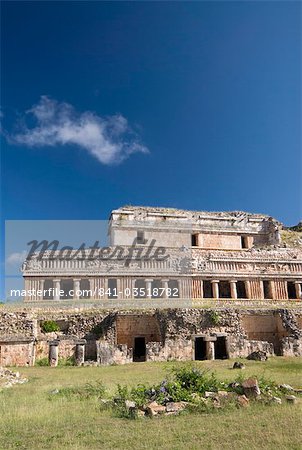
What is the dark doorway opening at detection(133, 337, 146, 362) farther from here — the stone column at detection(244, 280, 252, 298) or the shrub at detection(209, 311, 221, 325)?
the stone column at detection(244, 280, 252, 298)

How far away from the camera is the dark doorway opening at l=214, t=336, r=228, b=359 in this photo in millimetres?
19516

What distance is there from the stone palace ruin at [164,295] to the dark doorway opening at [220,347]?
62 mm

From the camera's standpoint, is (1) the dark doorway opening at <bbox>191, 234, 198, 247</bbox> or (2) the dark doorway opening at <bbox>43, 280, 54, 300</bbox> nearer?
(2) the dark doorway opening at <bbox>43, 280, 54, 300</bbox>

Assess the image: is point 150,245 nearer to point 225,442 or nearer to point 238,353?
point 238,353

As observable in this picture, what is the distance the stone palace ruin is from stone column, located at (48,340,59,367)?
0.05m

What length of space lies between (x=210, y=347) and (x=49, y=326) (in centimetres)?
854

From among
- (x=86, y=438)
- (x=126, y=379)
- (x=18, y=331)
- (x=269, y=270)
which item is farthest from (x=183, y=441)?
(x=269, y=270)

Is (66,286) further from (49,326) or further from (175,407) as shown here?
(175,407)

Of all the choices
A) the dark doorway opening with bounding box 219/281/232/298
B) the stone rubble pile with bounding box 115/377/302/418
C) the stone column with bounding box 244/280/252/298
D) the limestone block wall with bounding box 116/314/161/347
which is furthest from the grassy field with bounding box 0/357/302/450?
the dark doorway opening with bounding box 219/281/232/298

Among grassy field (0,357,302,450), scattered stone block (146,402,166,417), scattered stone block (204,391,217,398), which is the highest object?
scattered stone block (204,391,217,398)

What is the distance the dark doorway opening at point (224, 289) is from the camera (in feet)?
90.5

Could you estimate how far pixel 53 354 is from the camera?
18.0 meters

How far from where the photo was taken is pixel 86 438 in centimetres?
662

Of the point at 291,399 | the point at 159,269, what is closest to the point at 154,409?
the point at 291,399
